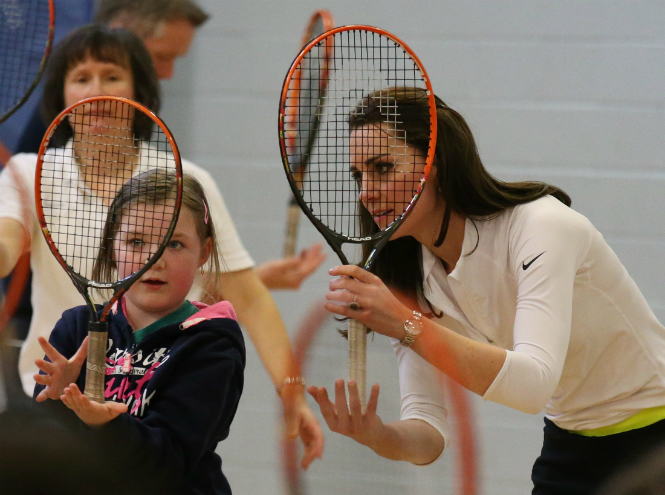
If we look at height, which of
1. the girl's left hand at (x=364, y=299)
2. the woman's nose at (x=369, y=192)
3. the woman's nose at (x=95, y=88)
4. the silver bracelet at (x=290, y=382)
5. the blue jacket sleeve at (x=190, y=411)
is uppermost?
the woman's nose at (x=95, y=88)

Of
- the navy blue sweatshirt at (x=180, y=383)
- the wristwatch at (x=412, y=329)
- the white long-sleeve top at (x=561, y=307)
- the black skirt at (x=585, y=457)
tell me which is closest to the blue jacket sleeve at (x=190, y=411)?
the navy blue sweatshirt at (x=180, y=383)

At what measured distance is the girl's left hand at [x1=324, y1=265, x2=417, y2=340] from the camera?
3.72 feet

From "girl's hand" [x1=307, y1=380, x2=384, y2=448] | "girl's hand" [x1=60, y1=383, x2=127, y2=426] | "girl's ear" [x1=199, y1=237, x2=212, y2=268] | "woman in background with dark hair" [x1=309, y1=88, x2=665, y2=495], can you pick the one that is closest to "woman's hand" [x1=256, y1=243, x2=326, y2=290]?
"woman in background with dark hair" [x1=309, y1=88, x2=665, y2=495]

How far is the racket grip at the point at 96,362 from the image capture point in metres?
1.11

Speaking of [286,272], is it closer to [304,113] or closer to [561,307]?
[304,113]

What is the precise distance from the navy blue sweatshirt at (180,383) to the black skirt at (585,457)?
1.93 feet

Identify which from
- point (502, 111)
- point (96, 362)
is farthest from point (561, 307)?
point (502, 111)

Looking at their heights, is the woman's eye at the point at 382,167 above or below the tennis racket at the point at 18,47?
below

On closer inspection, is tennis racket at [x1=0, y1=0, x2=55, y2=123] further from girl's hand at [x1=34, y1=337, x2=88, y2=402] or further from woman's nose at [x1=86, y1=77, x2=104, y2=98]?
girl's hand at [x1=34, y1=337, x2=88, y2=402]

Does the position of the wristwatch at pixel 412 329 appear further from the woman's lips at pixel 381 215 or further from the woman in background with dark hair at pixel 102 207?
the woman in background with dark hair at pixel 102 207

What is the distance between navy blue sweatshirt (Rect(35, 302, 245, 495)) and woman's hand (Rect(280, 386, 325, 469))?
30cm

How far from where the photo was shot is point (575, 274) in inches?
52.4

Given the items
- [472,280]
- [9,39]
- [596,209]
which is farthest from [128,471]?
[596,209]

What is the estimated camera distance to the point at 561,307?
123 centimetres
